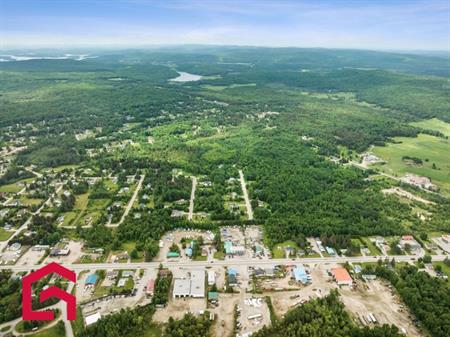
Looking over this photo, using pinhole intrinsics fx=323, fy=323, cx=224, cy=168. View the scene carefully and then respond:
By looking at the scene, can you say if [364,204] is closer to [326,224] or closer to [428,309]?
[326,224]

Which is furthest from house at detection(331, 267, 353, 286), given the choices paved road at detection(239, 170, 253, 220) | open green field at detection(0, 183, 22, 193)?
open green field at detection(0, 183, 22, 193)

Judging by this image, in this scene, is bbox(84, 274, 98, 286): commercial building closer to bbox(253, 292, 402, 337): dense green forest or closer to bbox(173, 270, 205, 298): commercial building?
bbox(173, 270, 205, 298): commercial building

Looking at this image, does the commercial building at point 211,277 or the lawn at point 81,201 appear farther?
the lawn at point 81,201

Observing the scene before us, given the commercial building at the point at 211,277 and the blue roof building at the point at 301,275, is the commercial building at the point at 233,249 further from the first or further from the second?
the blue roof building at the point at 301,275

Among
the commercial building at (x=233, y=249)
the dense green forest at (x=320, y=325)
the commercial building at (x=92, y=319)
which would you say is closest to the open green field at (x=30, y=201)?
the commercial building at (x=92, y=319)

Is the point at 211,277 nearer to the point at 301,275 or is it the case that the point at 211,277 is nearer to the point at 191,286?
the point at 191,286

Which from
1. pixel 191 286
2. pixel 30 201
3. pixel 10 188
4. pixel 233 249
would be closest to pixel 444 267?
pixel 233 249
